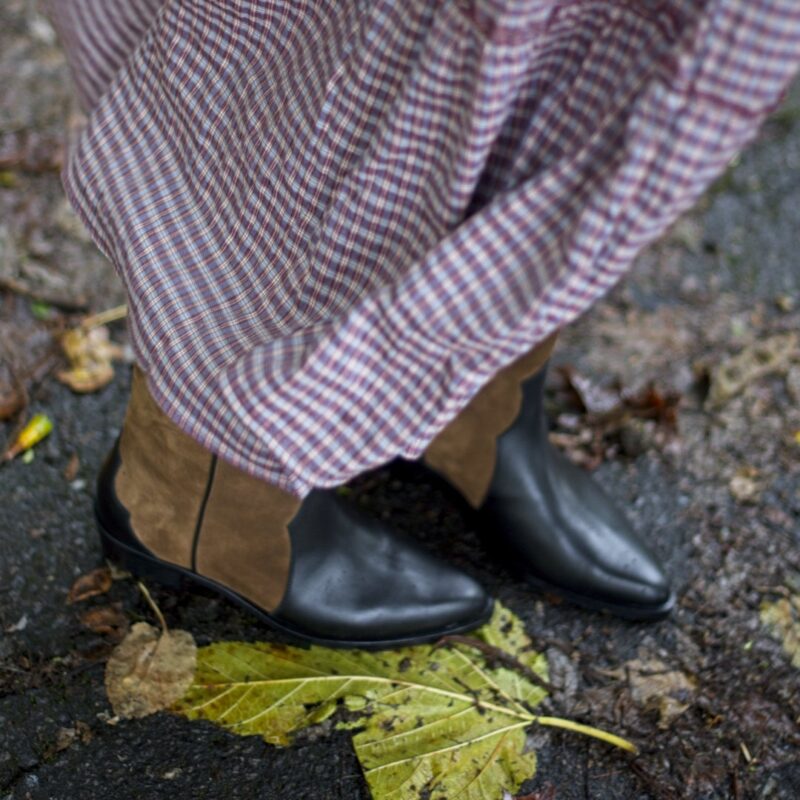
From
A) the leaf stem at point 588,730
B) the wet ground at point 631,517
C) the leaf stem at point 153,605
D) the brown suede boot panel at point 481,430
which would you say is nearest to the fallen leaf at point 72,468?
the wet ground at point 631,517

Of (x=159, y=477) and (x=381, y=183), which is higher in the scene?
(x=381, y=183)

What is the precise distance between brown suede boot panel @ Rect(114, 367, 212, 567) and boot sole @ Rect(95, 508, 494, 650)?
0.03 m

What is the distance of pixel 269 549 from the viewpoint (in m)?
1.19

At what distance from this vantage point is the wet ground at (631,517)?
1.17 metres

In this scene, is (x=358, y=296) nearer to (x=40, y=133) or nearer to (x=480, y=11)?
(x=480, y=11)

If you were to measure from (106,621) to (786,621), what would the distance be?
1.05 metres

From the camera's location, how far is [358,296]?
2.90 ft

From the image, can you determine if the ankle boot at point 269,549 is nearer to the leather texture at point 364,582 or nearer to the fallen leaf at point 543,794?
the leather texture at point 364,582

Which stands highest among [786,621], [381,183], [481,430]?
[381,183]

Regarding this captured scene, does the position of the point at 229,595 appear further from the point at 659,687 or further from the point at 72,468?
the point at 659,687

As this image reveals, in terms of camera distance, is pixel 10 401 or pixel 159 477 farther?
pixel 10 401

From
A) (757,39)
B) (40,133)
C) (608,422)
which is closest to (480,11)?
(757,39)

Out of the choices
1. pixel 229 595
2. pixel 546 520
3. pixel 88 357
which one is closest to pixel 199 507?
pixel 229 595

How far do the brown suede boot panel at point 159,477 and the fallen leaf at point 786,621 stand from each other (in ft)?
2.97
